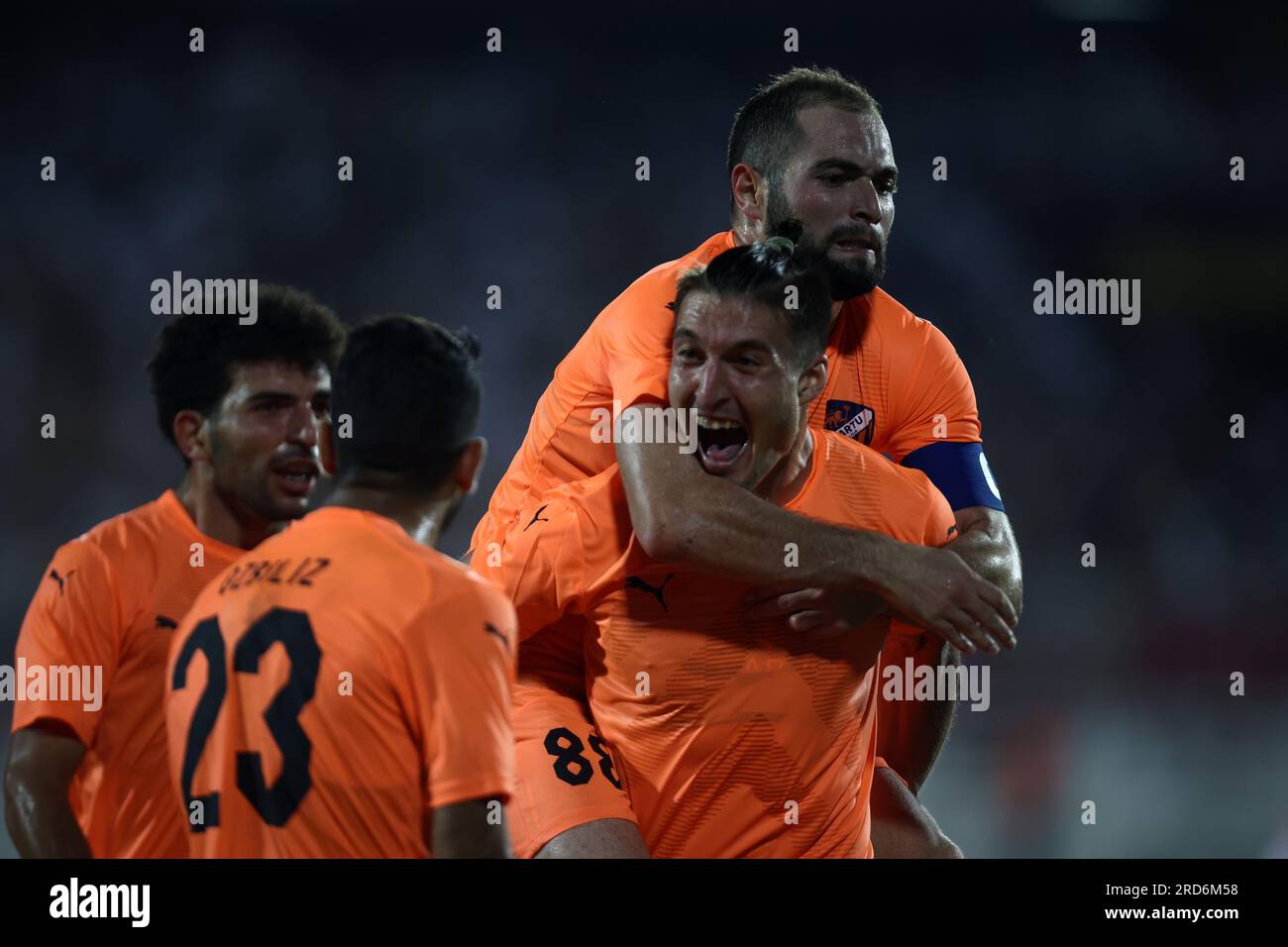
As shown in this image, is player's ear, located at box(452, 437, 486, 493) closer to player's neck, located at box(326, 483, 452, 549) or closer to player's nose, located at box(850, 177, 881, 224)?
player's neck, located at box(326, 483, 452, 549)

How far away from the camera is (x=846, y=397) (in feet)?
13.2

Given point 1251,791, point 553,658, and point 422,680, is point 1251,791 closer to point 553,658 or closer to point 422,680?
point 553,658

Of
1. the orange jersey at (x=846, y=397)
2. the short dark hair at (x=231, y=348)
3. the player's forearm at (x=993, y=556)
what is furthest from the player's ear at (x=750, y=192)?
the short dark hair at (x=231, y=348)

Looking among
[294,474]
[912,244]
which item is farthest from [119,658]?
[912,244]

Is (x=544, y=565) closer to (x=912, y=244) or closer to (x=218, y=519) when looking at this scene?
(x=218, y=519)

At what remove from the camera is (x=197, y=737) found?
2541mm

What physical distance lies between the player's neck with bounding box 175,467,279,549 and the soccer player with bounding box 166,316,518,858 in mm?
769

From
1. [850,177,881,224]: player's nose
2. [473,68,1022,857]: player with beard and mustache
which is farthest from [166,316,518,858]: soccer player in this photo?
[850,177,881,224]: player's nose

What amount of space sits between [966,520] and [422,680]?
1.89 metres

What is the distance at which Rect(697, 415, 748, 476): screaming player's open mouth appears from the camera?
11.3ft

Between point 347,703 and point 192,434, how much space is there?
1.23 meters

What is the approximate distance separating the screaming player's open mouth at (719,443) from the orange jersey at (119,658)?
1.18 meters

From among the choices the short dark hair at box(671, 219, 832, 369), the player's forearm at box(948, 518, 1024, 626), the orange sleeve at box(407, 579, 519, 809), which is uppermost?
the short dark hair at box(671, 219, 832, 369)
